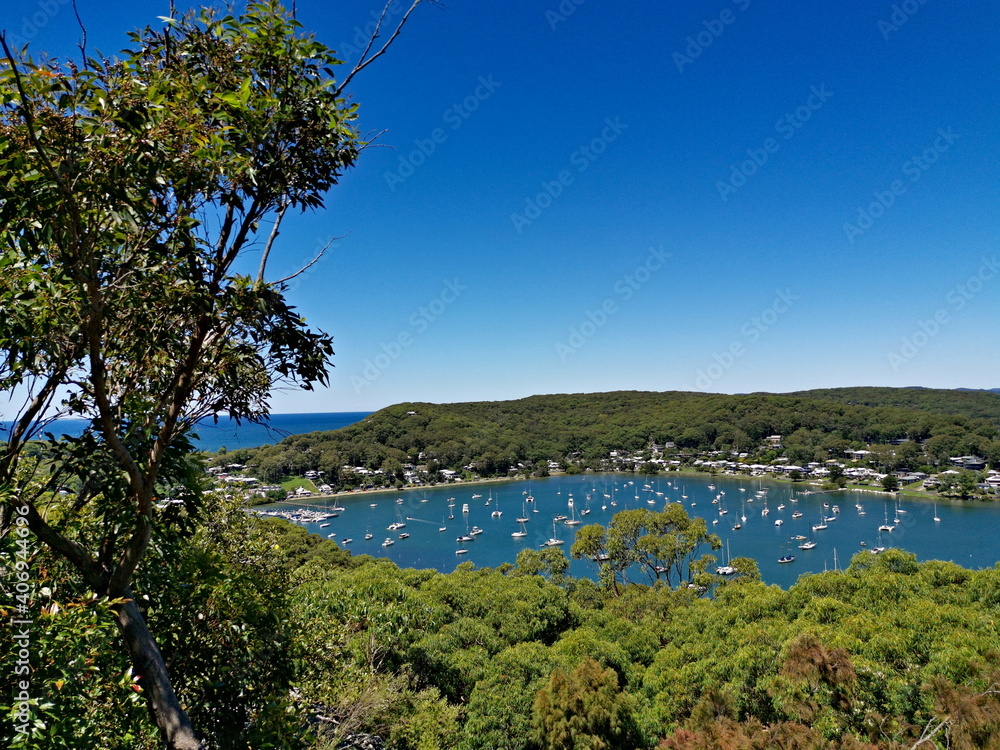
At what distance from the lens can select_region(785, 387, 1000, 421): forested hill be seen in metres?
83.5

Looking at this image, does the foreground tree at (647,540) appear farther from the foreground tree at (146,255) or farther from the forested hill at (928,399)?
the forested hill at (928,399)

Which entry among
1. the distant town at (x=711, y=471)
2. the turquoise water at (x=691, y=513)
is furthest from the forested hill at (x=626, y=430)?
the turquoise water at (x=691, y=513)

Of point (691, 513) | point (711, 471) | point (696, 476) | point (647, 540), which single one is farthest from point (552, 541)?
point (711, 471)

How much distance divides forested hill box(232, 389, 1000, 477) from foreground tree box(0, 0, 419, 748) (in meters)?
69.6

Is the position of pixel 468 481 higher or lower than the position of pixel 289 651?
lower

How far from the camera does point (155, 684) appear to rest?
6.61ft

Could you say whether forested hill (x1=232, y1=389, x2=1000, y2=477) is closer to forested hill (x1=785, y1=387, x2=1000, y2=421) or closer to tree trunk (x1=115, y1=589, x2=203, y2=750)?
forested hill (x1=785, y1=387, x2=1000, y2=421)

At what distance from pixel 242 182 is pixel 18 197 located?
2.33 ft

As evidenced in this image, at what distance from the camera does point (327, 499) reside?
5969cm

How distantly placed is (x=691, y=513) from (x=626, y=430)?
135ft

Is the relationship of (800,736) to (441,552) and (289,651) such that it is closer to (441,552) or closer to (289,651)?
(289,651)

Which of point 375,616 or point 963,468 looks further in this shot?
point 963,468

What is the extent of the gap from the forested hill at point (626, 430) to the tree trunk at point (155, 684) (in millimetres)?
69571

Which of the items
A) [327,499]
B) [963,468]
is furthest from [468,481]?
[963,468]
